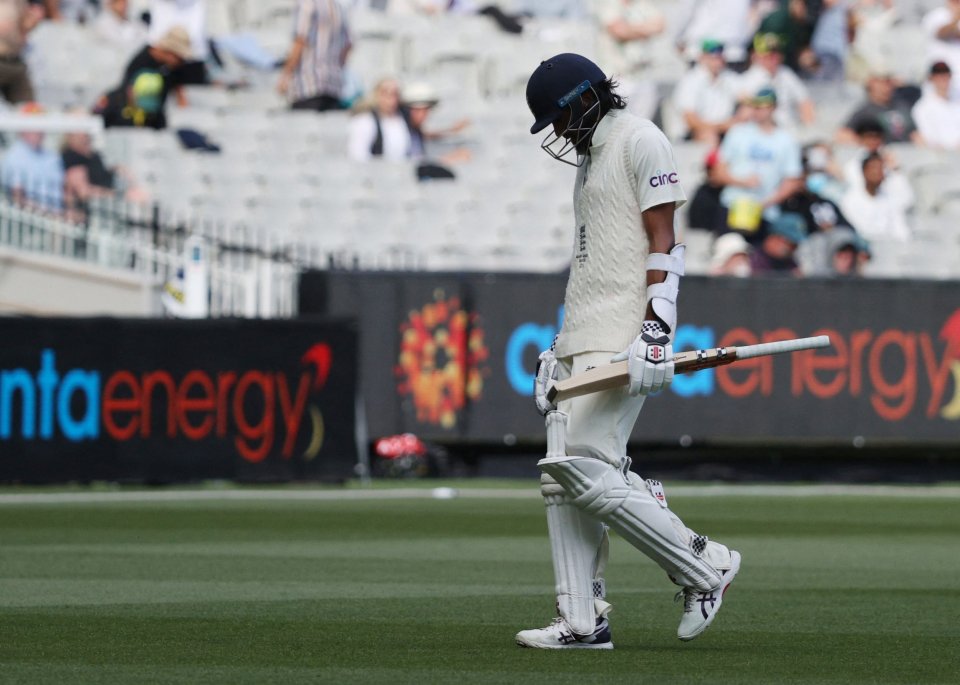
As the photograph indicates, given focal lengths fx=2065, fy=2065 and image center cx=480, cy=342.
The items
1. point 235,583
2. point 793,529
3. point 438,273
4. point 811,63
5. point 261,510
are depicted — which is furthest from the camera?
point 811,63

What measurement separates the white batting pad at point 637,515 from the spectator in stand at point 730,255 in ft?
45.3

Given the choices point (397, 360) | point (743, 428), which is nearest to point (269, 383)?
point (397, 360)

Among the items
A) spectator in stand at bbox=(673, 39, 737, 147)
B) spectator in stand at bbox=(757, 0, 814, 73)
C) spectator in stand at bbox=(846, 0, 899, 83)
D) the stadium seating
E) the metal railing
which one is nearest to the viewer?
the metal railing

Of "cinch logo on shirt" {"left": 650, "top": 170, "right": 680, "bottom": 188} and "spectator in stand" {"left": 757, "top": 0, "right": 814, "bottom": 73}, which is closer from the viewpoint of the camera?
"cinch logo on shirt" {"left": 650, "top": 170, "right": 680, "bottom": 188}

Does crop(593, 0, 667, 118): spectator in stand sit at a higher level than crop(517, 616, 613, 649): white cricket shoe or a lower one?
higher

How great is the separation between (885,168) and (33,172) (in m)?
9.63

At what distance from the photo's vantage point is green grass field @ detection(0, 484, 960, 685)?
6.45m

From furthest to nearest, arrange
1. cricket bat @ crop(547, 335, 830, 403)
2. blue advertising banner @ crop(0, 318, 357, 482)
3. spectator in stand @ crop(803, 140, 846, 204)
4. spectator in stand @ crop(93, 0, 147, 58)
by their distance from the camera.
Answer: spectator in stand @ crop(93, 0, 147, 58)
spectator in stand @ crop(803, 140, 846, 204)
blue advertising banner @ crop(0, 318, 357, 482)
cricket bat @ crop(547, 335, 830, 403)

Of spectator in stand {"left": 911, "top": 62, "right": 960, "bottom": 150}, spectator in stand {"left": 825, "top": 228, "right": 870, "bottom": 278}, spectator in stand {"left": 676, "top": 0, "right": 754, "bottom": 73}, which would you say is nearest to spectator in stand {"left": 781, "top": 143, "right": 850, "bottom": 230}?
spectator in stand {"left": 825, "top": 228, "right": 870, "bottom": 278}

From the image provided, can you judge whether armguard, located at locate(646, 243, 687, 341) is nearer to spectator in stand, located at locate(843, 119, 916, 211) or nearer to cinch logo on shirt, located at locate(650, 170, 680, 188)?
cinch logo on shirt, located at locate(650, 170, 680, 188)

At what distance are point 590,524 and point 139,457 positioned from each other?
10699mm

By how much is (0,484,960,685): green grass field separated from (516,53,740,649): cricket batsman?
233 millimetres

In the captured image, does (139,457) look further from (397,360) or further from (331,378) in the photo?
(397,360)

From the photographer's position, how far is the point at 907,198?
78.2 feet
